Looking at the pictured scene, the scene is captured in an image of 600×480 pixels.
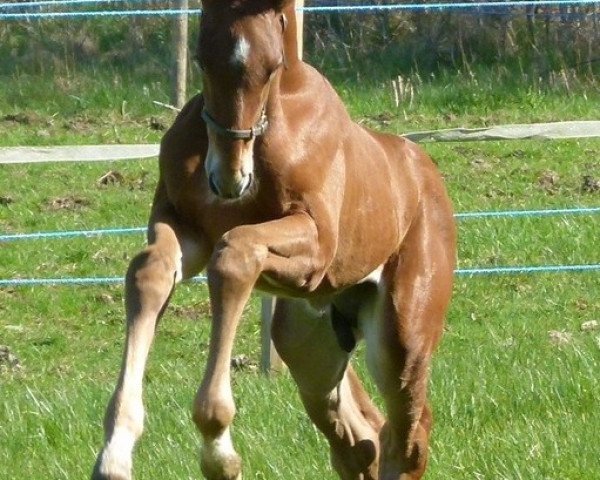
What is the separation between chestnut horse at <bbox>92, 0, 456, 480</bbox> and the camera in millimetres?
3936

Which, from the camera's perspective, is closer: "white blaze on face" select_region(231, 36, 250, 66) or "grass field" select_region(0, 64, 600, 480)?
"white blaze on face" select_region(231, 36, 250, 66)

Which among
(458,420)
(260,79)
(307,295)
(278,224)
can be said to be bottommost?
(458,420)

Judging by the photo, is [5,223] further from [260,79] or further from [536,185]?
[260,79]

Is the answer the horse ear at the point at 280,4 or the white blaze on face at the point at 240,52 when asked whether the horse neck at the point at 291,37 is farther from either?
the white blaze on face at the point at 240,52

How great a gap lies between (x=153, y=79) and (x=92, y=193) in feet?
14.5

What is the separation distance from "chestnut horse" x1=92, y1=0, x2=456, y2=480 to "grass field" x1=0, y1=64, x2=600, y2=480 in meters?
0.39

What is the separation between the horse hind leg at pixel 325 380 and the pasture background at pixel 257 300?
0.21m

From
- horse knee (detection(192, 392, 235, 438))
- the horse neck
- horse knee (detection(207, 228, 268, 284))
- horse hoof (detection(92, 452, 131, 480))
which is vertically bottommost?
horse hoof (detection(92, 452, 131, 480))

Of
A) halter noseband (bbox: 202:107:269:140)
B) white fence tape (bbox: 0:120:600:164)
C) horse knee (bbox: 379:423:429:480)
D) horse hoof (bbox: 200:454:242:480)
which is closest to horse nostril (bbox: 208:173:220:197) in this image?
halter noseband (bbox: 202:107:269:140)

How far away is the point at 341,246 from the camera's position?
488 cm

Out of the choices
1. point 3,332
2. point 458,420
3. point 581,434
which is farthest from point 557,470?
point 3,332

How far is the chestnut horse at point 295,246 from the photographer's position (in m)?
3.94

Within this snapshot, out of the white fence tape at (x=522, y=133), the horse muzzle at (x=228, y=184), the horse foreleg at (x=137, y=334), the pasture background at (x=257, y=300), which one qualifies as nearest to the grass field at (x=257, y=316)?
the pasture background at (x=257, y=300)

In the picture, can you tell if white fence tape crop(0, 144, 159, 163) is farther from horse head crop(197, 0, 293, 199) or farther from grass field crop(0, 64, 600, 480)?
horse head crop(197, 0, 293, 199)
